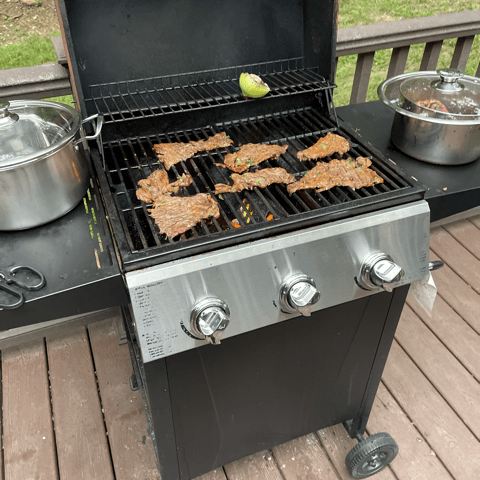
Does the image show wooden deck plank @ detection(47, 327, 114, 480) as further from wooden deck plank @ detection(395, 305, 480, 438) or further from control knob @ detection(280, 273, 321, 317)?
wooden deck plank @ detection(395, 305, 480, 438)

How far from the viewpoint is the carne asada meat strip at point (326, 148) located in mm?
1276

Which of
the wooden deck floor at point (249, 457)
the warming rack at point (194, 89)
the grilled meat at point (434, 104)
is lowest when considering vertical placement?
the wooden deck floor at point (249, 457)

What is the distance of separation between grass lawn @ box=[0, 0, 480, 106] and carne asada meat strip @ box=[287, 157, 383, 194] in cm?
286

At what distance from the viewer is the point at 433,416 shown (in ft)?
5.90

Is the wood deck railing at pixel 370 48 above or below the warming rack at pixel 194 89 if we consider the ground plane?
below

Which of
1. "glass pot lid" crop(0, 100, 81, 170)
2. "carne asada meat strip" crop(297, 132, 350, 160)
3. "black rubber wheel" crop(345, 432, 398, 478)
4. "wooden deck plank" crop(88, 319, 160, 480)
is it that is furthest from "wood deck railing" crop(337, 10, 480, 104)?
"wooden deck plank" crop(88, 319, 160, 480)

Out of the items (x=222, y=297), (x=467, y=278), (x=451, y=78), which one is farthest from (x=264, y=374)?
(x=467, y=278)

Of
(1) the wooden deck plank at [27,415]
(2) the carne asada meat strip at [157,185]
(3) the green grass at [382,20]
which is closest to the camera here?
(2) the carne asada meat strip at [157,185]

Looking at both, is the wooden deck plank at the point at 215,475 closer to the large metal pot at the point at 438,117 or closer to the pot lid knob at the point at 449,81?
the large metal pot at the point at 438,117

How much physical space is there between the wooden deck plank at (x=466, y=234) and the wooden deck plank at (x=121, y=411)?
2078 millimetres

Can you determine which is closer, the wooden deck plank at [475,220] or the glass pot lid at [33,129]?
the glass pot lid at [33,129]

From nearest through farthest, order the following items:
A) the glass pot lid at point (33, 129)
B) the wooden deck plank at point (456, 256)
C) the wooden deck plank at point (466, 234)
Answer: the glass pot lid at point (33, 129) < the wooden deck plank at point (456, 256) < the wooden deck plank at point (466, 234)

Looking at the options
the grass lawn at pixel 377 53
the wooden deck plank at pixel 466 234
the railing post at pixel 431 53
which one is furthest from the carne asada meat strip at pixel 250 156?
the grass lawn at pixel 377 53

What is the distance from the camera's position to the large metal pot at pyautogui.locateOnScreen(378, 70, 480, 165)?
1.32 metres
